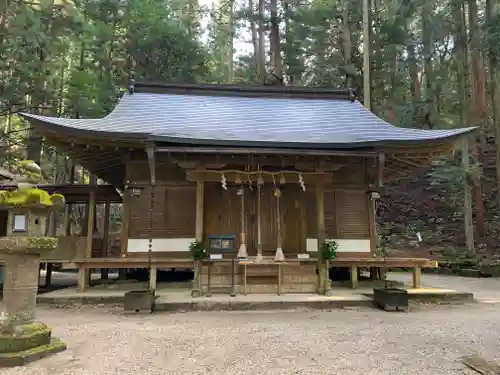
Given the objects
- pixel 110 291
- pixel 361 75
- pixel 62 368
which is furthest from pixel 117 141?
pixel 361 75

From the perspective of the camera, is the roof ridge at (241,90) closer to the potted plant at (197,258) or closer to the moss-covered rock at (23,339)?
the potted plant at (197,258)

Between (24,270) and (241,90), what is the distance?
1022 centimetres

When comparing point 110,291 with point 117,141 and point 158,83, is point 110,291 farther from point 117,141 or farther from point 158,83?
point 158,83

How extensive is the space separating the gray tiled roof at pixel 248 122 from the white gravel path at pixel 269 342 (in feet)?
12.8

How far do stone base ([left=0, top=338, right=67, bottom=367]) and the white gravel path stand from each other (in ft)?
0.37

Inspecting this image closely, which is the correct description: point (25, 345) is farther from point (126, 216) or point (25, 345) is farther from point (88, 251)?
point (126, 216)

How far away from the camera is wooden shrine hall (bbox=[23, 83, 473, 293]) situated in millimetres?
8766

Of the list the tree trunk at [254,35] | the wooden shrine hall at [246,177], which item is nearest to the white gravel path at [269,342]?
the wooden shrine hall at [246,177]

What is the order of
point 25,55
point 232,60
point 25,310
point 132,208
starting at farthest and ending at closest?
point 232,60, point 25,55, point 132,208, point 25,310

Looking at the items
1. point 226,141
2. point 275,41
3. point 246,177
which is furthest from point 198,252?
point 275,41

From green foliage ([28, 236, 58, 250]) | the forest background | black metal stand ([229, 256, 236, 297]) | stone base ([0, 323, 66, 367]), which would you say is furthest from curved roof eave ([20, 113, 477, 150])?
the forest background

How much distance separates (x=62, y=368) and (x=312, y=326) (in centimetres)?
383

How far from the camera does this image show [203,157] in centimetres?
911

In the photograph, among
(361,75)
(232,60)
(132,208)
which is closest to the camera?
(132,208)
